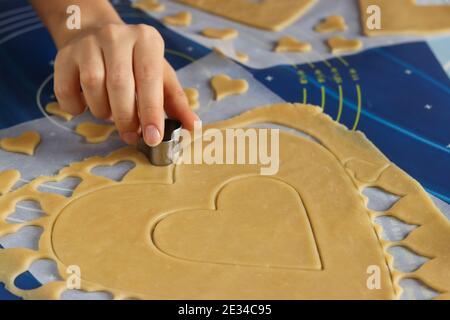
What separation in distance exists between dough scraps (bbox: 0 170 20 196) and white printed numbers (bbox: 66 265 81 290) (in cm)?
18

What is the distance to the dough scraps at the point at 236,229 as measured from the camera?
747mm

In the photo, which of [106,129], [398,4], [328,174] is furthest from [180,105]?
[398,4]

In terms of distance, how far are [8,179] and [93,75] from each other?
17 cm

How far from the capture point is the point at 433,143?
38.6 inches

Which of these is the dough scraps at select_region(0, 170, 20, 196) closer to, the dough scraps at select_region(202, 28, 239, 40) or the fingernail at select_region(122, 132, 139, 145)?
the fingernail at select_region(122, 132, 139, 145)

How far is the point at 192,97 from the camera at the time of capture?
106cm

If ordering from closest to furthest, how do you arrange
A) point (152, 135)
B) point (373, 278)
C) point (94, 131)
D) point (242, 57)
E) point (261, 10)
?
point (373, 278)
point (152, 135)
point (94, 131)
point (242, 57)
point (261, 10)

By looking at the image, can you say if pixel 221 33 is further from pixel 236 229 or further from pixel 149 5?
pixel 236 229

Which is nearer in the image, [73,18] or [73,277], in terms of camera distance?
[73,277]

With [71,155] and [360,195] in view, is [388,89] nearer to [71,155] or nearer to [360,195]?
[360,195]

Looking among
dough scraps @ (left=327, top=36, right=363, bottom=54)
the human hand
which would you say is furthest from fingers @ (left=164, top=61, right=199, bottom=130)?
dough scraps @ (left=327, top=36, right=363, bottom=54)

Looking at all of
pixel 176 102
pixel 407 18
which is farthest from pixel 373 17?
pixel 176 102

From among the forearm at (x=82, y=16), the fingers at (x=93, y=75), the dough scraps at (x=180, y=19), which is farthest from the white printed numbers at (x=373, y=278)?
the dough scraps at (x=180, y=19)

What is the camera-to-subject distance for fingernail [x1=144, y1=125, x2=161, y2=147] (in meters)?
0.88
